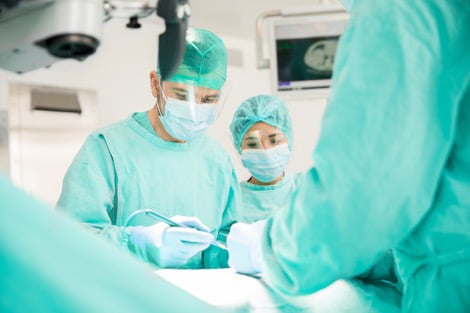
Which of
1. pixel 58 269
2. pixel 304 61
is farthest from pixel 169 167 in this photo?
pixel 304 61

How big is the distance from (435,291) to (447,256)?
0.19ft

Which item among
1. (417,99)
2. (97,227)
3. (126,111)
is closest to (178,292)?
(417,99)

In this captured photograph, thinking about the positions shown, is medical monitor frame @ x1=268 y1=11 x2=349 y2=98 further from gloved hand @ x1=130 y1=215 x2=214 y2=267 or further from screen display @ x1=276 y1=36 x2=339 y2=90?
gloved hand @ x1=130 y1=215 x2=214 y2=267

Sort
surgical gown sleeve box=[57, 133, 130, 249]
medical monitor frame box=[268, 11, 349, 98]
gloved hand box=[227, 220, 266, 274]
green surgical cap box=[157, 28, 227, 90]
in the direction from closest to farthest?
gloved hand box=[227, 220, 266, 274] < surgical gown sleeve box=[57, 133, 130, 249] < green surgical cap box=[157, 28, 227, 90] < medical monitor frame box=[268, 11, 349, 98]

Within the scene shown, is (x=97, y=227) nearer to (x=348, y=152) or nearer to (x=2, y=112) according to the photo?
(x=348, y=152)

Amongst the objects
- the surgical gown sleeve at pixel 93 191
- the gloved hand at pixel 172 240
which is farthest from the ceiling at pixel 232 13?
the gloved hand at pixel 172 240

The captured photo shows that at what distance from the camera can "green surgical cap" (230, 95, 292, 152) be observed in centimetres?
255

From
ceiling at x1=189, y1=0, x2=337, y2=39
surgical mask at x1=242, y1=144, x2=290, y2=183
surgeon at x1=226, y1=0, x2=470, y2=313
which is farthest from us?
ceiling at x1=189, y1=0, x2=337, y2=39

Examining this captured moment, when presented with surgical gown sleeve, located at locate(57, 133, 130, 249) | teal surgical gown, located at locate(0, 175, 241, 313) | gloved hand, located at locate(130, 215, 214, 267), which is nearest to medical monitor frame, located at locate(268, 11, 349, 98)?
surgical gown sleeve, located at locate(57, 133, 130, 249)

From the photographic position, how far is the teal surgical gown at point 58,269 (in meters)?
0.52

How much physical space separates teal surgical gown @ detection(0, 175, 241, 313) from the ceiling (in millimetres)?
2652

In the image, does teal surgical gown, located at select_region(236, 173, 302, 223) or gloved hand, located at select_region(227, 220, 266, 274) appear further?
teal surgical gown, located at select_region(236, 173, 302, 223)

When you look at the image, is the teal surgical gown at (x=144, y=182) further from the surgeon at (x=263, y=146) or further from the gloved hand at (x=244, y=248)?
the surgeon at (x=263, y=146)

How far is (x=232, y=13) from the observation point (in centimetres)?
328
